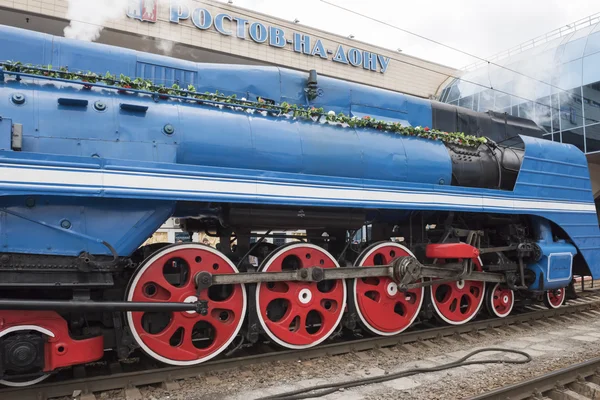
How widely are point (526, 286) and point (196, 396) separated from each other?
5458 mm

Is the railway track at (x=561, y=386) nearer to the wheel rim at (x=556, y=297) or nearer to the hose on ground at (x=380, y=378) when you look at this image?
the hose on ground at (x=380, y=378)

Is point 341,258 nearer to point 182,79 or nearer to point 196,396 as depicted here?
point 196,396

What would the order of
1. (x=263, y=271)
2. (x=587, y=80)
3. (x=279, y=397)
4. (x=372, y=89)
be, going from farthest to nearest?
1. (x=587, y=80)
2. (x=372, y=89)
3. (x=263, y=271)
4. (x=279, y=397)

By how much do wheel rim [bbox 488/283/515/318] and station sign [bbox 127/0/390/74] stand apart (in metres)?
13.2

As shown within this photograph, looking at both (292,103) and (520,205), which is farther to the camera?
(520,205)

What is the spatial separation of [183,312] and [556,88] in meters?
19.9

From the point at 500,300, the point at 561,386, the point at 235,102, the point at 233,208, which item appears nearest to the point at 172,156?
the point at 233,208

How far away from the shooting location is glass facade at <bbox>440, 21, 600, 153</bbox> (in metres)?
17.6

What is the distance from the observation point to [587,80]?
Answer: 17719 millimetres

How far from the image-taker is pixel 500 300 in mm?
6930

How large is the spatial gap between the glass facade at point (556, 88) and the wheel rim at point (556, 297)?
1078 cm

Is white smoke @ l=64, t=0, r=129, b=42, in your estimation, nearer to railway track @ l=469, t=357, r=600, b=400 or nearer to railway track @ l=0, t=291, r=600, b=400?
railway track @ l=0, t=291, r=600, b=400

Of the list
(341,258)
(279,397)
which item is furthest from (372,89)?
(279,397)

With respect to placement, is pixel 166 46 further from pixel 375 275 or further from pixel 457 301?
pixel 457 301
